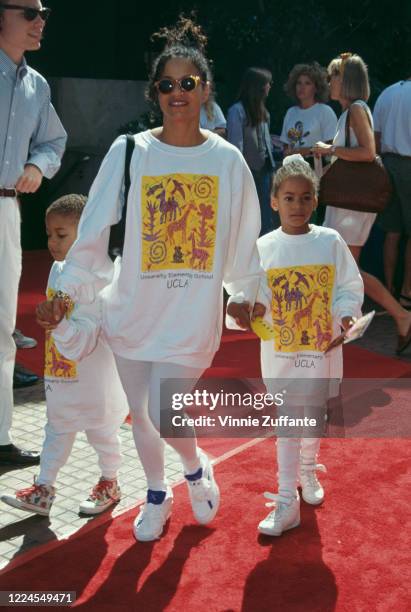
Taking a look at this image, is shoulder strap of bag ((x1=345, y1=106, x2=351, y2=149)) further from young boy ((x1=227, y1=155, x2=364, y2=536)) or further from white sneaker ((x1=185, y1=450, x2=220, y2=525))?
white sneaker ((x1=185, y1=450, x2=220, y2=525))

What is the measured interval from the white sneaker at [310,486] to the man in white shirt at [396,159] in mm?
3725

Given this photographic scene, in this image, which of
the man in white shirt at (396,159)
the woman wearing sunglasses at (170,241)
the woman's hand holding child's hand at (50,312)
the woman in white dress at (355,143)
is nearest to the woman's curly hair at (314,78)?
the man in white shirt at (396,159)

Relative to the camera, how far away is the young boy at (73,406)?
3.76 metres

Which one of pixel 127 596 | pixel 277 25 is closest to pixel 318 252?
pixel 127 596

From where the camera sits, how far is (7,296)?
4.35m

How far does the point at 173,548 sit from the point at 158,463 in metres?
0.33

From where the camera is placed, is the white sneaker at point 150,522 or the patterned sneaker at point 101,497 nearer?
the white sneaker at point 150,522

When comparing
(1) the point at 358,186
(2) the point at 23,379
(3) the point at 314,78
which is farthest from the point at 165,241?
(3) the point at 314,78

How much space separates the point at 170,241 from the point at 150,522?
111 cm

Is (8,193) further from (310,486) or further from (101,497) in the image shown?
(310,486)

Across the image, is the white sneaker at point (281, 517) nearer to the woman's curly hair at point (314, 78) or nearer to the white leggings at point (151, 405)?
the white leggings at point (151, 405)

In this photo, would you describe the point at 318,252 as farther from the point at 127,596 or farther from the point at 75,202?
the point at 127,596

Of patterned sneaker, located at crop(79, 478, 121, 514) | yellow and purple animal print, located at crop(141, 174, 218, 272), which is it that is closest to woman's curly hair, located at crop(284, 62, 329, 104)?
yellow and purple animal print, located at crop(141, 174, 218, 272)

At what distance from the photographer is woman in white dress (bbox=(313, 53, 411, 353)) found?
5980 millimetres
